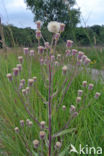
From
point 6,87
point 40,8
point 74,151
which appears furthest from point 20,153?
point 40,8

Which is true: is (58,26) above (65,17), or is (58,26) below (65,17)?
below

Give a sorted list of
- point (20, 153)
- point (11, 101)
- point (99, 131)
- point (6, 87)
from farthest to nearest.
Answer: point (6, 87)
point (11, 101)
point (99, 131)
point (20, 153)

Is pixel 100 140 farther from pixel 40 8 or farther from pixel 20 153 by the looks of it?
pixel 40 8

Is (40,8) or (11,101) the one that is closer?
(11,101)

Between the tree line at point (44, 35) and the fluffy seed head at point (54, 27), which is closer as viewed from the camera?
the fluffy seed head at point (54, 27)

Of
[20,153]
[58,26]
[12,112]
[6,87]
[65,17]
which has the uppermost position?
[65,17]

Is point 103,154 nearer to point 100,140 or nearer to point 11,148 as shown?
point 100,140

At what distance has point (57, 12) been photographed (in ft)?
64.7

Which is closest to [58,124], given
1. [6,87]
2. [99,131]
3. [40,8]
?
[99,131]

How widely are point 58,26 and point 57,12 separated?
66.5 ft

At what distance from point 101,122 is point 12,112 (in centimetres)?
64

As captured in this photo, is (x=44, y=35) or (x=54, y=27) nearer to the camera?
(x=54, y=27)

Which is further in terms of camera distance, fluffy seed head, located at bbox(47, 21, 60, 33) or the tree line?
the tree line

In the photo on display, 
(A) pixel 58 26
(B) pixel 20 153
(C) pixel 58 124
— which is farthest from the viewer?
(C) pixel 58 124
